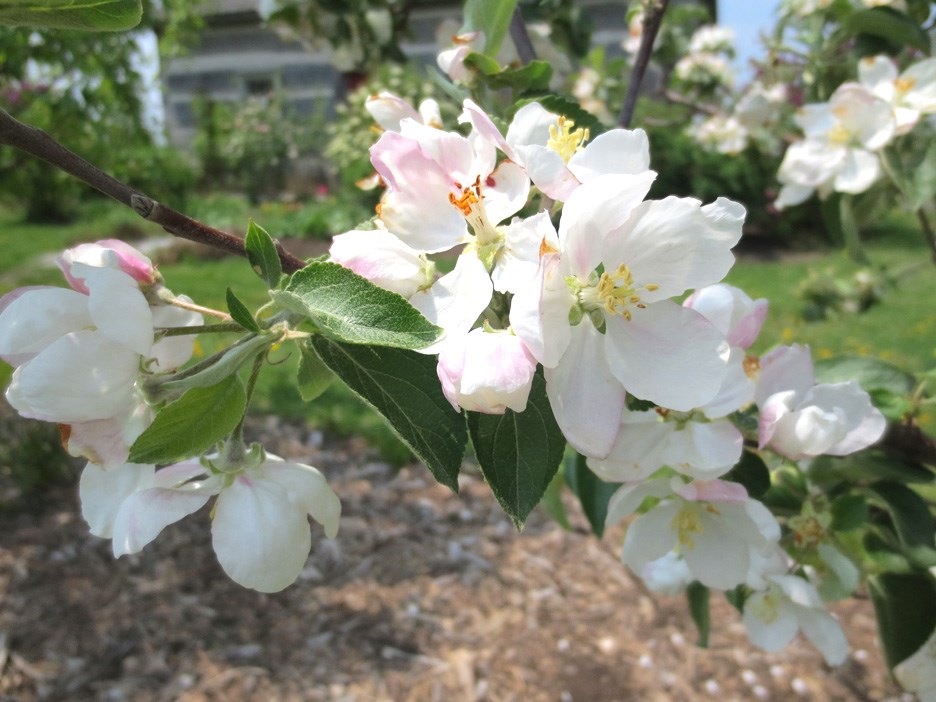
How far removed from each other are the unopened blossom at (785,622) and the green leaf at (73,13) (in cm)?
93

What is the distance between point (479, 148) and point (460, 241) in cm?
7

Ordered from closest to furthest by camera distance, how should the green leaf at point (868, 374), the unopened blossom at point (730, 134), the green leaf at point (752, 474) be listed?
the green leaf at point (752, 474) → the green leaf at point (868, 374) → the unopened blossom at point (730, 134)

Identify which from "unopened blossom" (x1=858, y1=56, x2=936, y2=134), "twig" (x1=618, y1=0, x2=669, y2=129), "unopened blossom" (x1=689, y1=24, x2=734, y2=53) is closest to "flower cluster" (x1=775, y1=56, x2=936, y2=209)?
"unopened blossom" (x1=858, y1=56, x2=936, y2=134)

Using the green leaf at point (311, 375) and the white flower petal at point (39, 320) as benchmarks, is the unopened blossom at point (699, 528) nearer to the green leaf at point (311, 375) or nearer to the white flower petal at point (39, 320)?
the green leaf at point (311, 375)

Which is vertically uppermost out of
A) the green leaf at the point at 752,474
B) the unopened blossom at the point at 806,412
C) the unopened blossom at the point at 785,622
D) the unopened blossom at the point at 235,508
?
the unopened blossom at the point at 806,412

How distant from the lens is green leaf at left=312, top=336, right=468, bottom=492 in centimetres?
59

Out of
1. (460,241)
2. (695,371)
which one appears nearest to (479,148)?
(460,241)

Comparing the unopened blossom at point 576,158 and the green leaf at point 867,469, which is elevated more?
the unopened blossom at point 576,158

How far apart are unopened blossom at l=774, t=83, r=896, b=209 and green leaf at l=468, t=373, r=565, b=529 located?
0.91 meters

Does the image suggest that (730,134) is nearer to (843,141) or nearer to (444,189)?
(843,141)

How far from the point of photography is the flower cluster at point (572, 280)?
55 cm

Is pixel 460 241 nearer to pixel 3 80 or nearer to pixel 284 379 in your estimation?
pixel 3 80

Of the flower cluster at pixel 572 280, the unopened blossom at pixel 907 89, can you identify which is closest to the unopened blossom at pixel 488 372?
the flower cluster at pixel 572 280

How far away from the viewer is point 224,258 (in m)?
8.05
